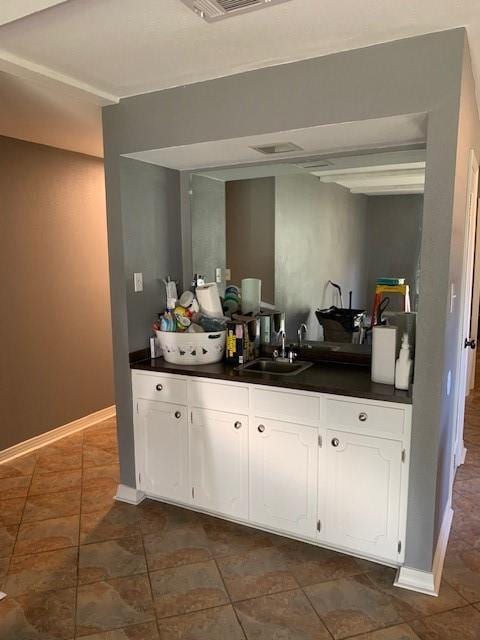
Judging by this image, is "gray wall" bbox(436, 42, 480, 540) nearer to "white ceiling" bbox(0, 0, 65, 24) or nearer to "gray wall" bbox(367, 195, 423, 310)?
"gray wall" bbox(367, 195, 423, 310)

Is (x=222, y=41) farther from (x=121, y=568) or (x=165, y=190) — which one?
(x=121, y=568)

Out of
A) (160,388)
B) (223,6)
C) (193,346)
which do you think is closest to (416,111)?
(223,6)

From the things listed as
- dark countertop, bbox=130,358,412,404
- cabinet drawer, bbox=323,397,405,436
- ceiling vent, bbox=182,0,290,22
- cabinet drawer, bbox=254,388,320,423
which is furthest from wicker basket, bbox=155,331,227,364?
ceiling vent, bbox=182,0,290,22

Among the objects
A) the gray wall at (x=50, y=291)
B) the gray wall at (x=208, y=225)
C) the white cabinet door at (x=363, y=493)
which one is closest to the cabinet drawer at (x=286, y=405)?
the white cabinet door at (x=363, y=493)

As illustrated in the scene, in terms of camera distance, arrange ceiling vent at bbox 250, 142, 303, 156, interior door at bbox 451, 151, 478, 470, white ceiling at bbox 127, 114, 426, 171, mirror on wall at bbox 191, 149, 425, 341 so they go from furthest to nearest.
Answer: interior door at bbox 451, 151, 478, 470
mirror on wall at bbox 191, 149, 425, 341
ceiling vent at bbox 250, 142, 303, 156
white ceiling at bbox 127, 114, 426, 171

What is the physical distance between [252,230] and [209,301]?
0.54 meters

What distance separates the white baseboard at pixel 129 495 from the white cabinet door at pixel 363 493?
1140 mm

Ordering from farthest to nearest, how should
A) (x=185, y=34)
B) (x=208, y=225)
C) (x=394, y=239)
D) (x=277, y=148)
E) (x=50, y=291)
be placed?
(x=50, y=291) → (x=208, y=225) → (x=394, y=239) → (x=277, y=148) → (x=185, y=34)

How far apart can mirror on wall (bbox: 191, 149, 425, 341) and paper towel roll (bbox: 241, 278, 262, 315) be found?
0.11 ft

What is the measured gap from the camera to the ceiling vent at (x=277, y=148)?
7.94 feet

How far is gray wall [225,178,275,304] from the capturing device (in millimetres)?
2951

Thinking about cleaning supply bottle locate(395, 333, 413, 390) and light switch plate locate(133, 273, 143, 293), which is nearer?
cleaning supply bottle locate(395, 333, 413, 390)

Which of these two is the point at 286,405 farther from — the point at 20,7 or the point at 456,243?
the point at 20,7

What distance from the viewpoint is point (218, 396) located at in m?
2.53
